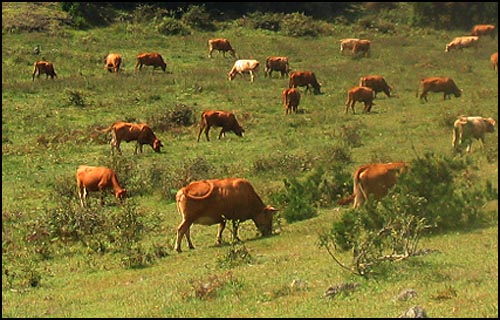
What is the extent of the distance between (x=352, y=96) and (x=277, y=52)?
17.2m

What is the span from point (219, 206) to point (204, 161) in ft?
22.2

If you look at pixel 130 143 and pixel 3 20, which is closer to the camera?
pixel 130 143

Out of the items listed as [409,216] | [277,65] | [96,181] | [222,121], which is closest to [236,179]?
[409,216]

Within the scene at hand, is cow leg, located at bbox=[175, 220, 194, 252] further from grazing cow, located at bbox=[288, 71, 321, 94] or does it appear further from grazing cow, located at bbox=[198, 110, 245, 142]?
grazing cow, located at bbox=[288, 71, 321, 94]

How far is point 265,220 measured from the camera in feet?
47.4

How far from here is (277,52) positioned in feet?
150

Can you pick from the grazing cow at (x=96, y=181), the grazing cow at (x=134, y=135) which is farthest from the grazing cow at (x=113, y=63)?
the grazing cow at (x=96, y=181)

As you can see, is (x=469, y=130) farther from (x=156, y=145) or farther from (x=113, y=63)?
(x=113, y=63)

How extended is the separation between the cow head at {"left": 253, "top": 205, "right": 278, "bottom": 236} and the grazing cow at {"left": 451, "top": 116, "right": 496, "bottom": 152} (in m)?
7.72

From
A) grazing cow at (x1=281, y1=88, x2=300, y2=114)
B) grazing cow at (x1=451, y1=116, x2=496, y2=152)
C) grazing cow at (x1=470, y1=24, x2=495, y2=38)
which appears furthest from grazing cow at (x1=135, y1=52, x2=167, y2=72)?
grazing cow at (x1=470, y1=24, x2=495, y2=38)

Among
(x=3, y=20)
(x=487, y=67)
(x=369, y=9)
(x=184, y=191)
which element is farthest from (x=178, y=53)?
(x=184, y=191)

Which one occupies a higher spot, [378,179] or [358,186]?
[378,179]

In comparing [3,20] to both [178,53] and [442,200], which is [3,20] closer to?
[178,53]

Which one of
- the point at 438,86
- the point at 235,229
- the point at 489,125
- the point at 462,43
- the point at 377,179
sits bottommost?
the point at 462,43
